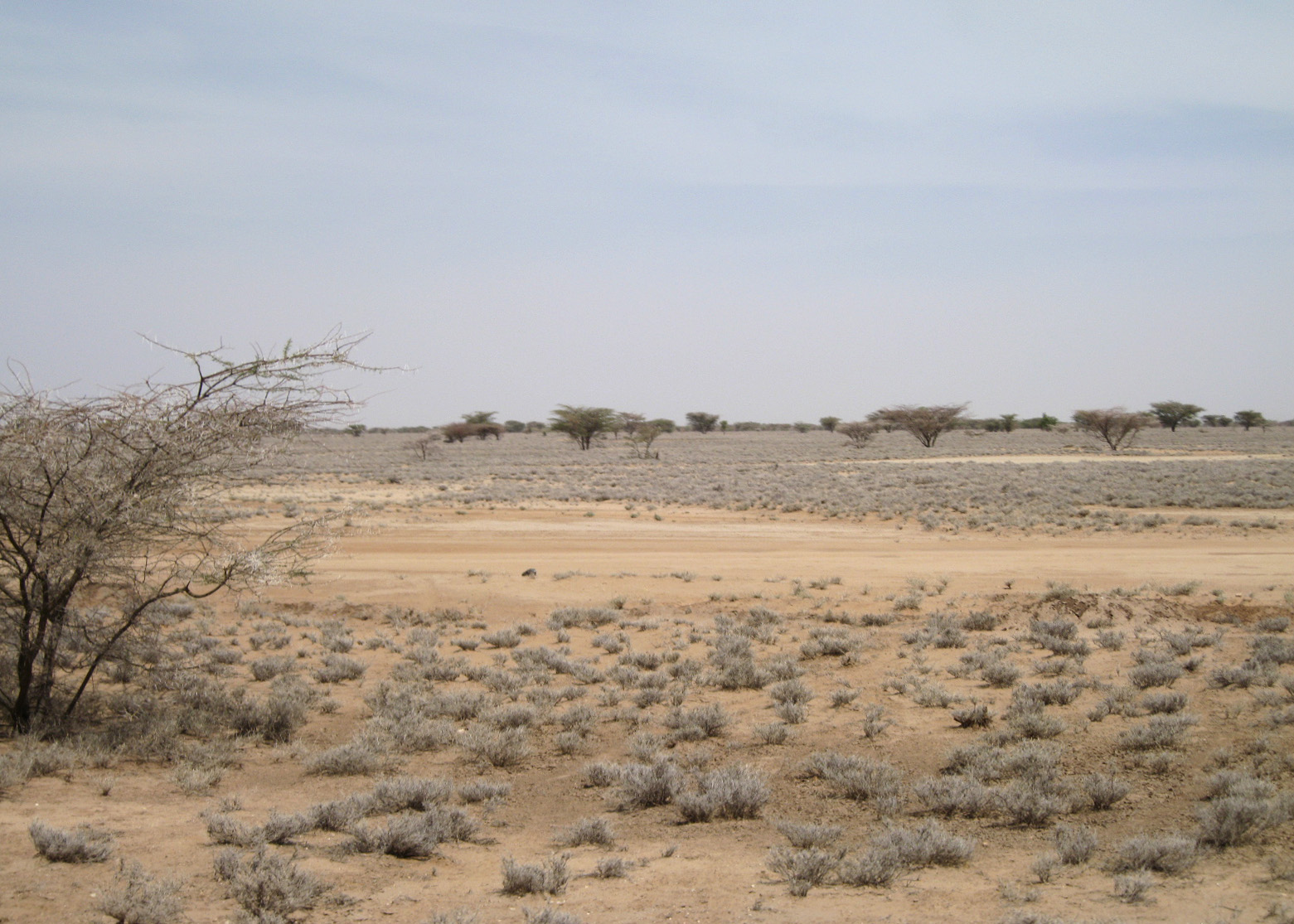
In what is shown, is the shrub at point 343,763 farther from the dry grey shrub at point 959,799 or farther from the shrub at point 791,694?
the dry grey shrub at point 959,799

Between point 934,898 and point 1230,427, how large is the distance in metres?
134

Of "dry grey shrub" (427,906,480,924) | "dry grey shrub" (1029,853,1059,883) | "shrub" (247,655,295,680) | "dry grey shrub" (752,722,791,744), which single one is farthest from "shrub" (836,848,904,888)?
"shrub" (247,655,295,680)

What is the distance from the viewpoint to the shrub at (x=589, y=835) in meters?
6.16

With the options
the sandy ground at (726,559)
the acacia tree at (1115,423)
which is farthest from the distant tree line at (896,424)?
the sandy ground at (726,559)

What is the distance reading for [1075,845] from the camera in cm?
567

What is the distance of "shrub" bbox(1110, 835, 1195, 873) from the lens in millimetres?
5383

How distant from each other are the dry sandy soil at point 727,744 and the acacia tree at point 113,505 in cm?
137

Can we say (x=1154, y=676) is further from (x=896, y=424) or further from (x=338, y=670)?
(x=896, y=424)

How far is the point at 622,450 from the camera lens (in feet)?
231

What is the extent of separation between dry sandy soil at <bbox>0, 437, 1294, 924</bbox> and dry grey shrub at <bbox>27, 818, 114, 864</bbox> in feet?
0.18

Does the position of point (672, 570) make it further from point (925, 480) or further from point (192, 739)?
point (925, 480)

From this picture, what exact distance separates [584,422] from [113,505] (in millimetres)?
67391

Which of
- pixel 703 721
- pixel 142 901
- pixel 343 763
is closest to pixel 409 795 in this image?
pixel 343 763

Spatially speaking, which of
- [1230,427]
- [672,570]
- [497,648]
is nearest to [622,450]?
[672,570]
